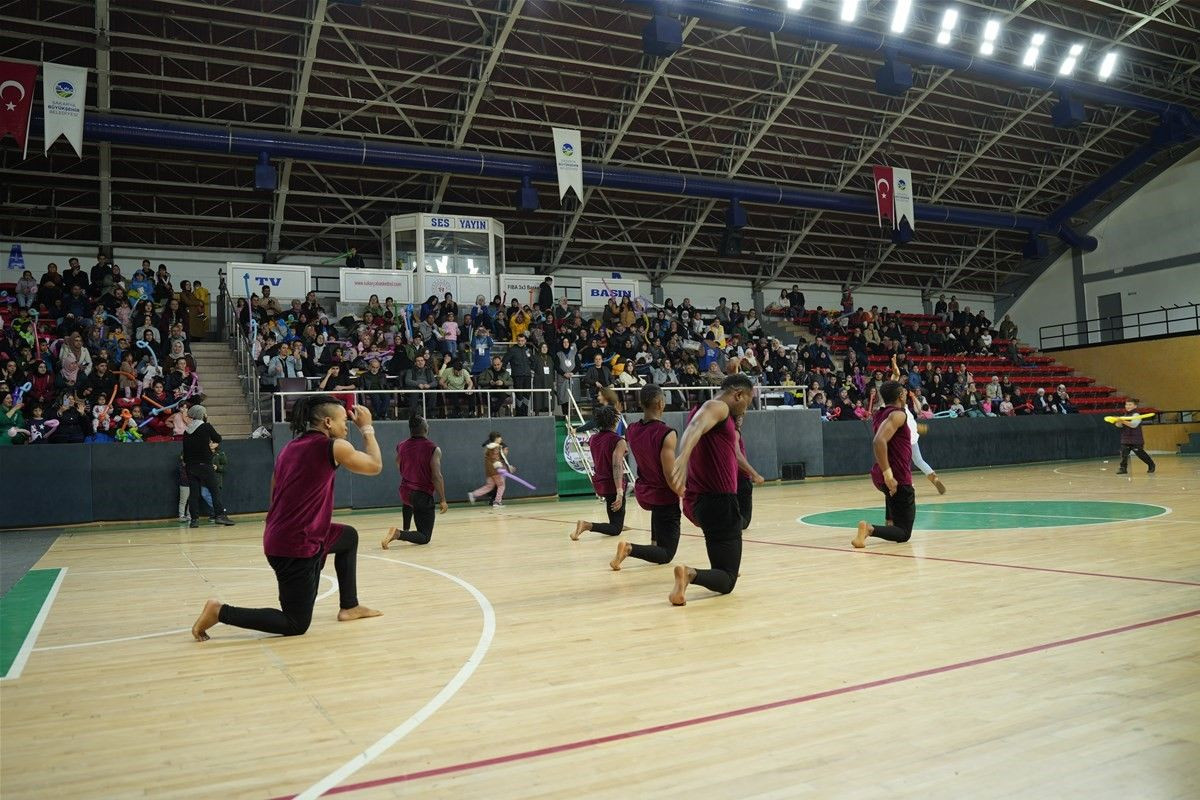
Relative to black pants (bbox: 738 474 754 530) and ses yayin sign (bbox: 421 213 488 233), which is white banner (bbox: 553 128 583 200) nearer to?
ses yayin sign (bbox: 421 213 488 233)

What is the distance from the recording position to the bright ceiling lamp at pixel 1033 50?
1014 inches

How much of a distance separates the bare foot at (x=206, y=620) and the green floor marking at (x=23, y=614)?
37.5 inches

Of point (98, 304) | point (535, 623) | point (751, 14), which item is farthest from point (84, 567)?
point (751, 14)

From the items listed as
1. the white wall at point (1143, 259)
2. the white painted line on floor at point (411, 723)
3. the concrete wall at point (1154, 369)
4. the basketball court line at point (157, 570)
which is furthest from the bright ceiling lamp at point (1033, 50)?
the white painted line on floor at point (411, 723)

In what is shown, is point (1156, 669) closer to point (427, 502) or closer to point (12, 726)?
point (12, 726)

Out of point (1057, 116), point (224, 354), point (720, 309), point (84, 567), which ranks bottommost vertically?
point (84, 567)

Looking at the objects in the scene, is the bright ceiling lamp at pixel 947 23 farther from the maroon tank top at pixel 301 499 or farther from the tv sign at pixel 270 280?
the maroon tank top at pixel 301 499

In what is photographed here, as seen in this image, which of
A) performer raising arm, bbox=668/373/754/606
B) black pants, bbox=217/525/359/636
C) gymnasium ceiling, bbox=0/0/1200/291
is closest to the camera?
black pants, bbox=217/525/359/636

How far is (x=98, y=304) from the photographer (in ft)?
68.0

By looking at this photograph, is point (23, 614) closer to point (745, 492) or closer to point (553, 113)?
point (745, 492)

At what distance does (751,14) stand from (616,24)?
3.62 metres

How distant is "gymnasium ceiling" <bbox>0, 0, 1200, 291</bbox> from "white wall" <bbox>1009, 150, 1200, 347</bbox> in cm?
137

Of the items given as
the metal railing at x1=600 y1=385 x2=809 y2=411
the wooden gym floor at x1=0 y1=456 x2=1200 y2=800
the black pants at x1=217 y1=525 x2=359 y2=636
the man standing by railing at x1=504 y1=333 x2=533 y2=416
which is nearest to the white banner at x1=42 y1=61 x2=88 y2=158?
the man standing by railing at x1=504 y1=333 x2=533 y2=416

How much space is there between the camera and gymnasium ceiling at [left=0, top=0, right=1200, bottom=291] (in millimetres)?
22516
